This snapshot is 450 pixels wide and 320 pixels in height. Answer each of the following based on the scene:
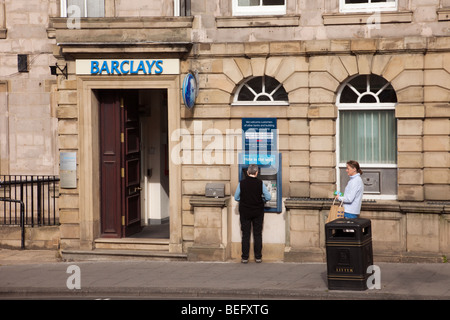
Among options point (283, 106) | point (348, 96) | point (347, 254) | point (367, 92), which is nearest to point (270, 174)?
point (283, 106)

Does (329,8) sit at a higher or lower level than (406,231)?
higher

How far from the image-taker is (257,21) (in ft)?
53.1

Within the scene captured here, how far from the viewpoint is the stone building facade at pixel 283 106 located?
15484 millimetres

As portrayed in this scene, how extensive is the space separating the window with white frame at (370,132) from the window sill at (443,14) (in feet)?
4.98

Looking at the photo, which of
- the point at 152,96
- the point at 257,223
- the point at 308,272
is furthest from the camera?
the point at 152,96

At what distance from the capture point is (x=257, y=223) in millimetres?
15898

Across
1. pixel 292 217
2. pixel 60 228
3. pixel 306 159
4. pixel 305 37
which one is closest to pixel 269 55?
pixel 305 37

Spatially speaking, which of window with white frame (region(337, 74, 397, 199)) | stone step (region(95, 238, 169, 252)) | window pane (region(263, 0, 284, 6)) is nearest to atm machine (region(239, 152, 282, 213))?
window with white frame (region(337, 74, 397, 199))

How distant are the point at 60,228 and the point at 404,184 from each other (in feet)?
22.5

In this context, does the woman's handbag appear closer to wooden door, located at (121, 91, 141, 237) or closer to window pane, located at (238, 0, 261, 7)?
window pane, located at (238, 0, 261, 7)

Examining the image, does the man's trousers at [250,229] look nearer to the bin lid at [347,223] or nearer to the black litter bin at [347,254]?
the black litter bin at [347,254]

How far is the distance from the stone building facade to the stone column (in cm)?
3

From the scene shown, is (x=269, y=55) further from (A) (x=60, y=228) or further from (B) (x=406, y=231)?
(A) (x=60, y=228)

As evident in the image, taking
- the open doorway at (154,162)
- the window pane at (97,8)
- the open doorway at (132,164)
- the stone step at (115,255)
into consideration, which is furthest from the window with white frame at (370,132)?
the window pane at (97,8)
